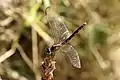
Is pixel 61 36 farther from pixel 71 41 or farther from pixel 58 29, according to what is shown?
pixel 71 41

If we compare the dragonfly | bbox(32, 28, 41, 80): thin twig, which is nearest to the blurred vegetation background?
bbox(32, 28, 41, 80): thin twig

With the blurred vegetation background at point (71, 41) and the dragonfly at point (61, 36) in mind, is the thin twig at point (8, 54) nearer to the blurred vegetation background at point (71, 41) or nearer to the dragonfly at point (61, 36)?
the blurred vegetation background at point (71, 41)

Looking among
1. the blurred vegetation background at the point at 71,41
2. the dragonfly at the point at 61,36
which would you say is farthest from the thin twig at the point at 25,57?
the dragonfly at the point at 61,36

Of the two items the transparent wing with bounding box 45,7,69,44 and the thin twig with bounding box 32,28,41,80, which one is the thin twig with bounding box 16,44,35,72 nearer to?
the thin twig with bounding box 32,28,41,80

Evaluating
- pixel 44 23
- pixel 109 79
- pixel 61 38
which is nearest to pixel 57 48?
pixel 61 38

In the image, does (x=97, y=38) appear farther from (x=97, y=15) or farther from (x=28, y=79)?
(x=28, y=79)

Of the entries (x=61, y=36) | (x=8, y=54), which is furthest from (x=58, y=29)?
(x=8, y=54)
